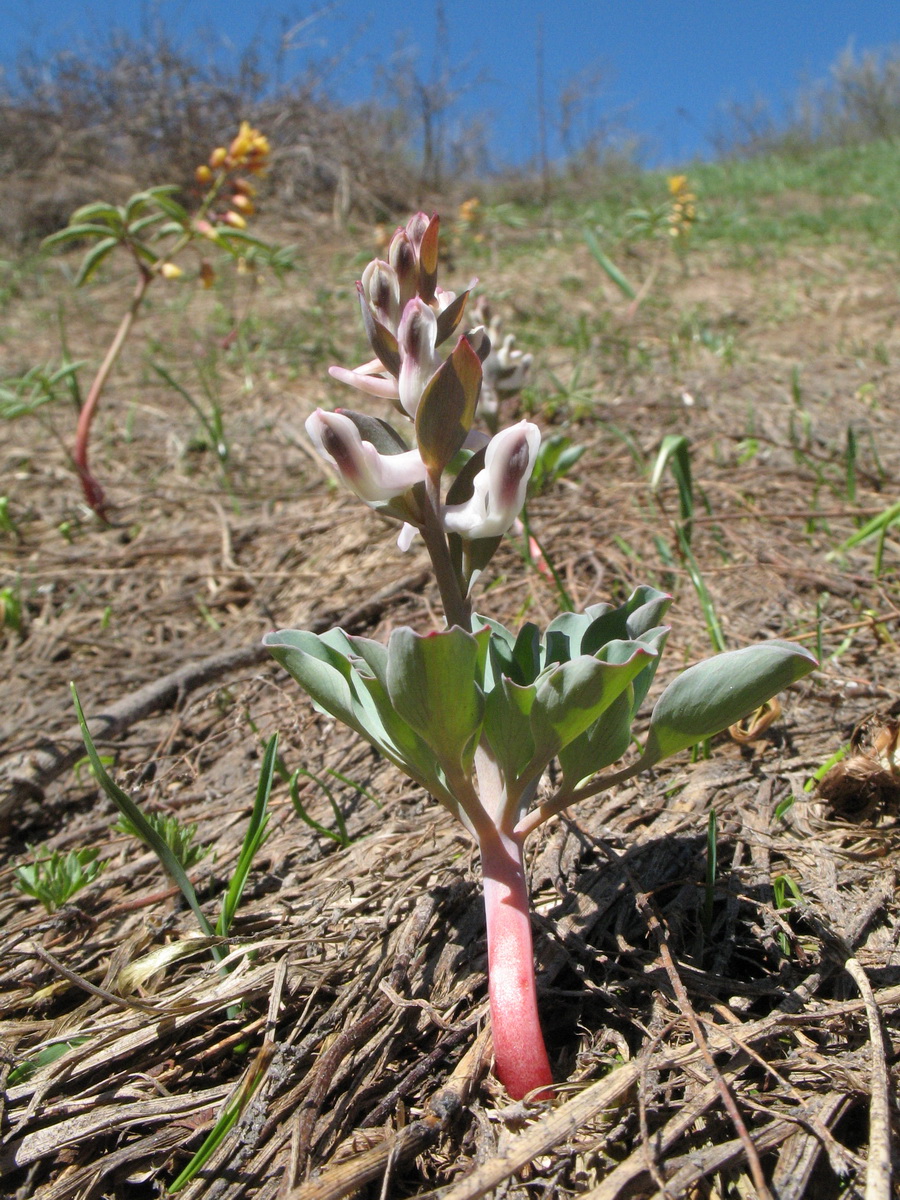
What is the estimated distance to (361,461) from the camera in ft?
3.30

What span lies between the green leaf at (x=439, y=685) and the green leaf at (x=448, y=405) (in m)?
0.27

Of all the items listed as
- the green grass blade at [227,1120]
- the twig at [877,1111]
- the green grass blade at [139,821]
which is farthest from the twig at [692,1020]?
the green grass blade at [139,821]

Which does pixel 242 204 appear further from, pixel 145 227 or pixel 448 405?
pixel 448 405

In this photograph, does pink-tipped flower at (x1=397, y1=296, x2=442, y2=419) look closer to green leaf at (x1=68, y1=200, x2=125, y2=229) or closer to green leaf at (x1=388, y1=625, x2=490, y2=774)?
green leaf at (x1=388, y1=625, x2=490, y2=774)

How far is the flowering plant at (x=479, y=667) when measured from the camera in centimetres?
95

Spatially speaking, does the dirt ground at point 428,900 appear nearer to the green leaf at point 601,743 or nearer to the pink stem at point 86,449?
the pink stem at point 86,449

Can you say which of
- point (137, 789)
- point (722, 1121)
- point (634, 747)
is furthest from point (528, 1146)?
point (137, 789)

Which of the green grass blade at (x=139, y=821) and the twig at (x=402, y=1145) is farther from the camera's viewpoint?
the green grass blade at (x=139, y=821)

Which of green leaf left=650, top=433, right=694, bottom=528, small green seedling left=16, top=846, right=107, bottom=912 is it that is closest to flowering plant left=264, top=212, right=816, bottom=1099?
small green seedling left=16, top=846, right=107, bottom=912

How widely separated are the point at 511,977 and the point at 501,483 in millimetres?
655

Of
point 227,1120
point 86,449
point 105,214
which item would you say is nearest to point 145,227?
point 105,214

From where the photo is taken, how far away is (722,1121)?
941mm

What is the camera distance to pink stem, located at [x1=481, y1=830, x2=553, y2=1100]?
100 centimetres

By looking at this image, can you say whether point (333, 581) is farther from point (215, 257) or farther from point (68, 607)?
point (215, 257)
